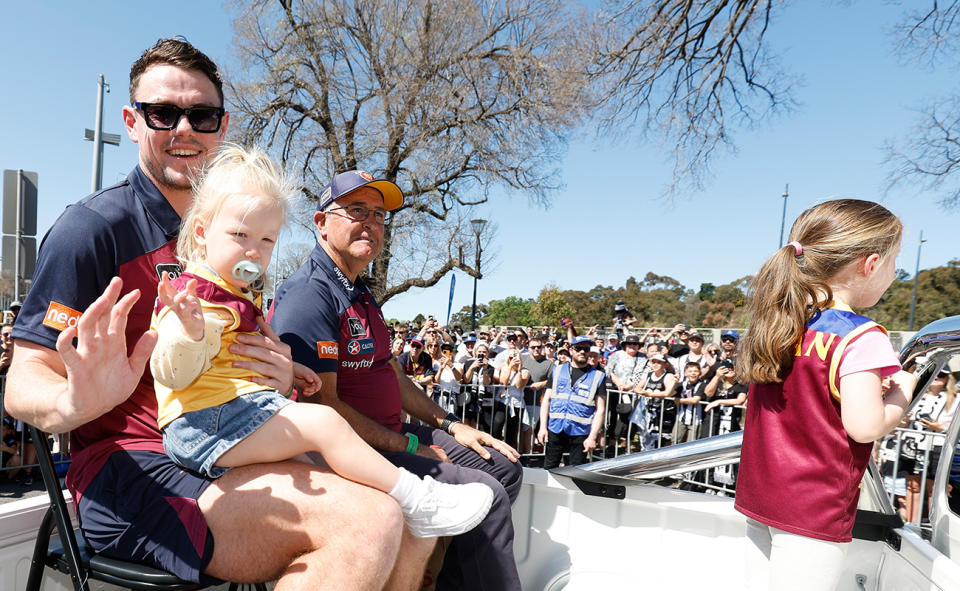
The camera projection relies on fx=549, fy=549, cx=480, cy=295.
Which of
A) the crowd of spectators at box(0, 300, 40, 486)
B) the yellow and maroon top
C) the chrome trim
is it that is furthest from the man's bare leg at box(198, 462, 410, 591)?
the crowd of spectators at box(0, 300, 40, 486)

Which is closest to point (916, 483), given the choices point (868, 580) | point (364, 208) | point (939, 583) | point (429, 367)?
point (868, 580)

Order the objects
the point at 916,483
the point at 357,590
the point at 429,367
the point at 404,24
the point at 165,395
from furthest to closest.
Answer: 1. the point at 404,24
2. the point at 429,367
3. the point at 916,483
4. the point at 165,395
5. the point at 357,590

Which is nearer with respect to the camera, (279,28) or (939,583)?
(939,583)

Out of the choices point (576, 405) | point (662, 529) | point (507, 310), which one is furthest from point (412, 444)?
point (507, 310)

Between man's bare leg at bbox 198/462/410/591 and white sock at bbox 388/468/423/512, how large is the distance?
107 mm

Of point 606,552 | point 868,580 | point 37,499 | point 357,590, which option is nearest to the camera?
point 357,590

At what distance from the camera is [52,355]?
1346 millimetres

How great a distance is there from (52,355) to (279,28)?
1218 cm

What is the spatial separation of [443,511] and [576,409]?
209 inches

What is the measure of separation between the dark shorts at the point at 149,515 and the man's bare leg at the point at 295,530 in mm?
40

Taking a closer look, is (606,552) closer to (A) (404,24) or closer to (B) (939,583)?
(B) (939,583)

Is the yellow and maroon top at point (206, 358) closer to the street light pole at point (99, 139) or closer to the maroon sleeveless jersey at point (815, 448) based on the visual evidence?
the maroon sleeveless jersey at point (815, 448)

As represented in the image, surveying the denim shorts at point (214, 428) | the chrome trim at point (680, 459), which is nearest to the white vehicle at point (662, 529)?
the chrome trim at point (680, 459)

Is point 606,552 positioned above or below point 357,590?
below
